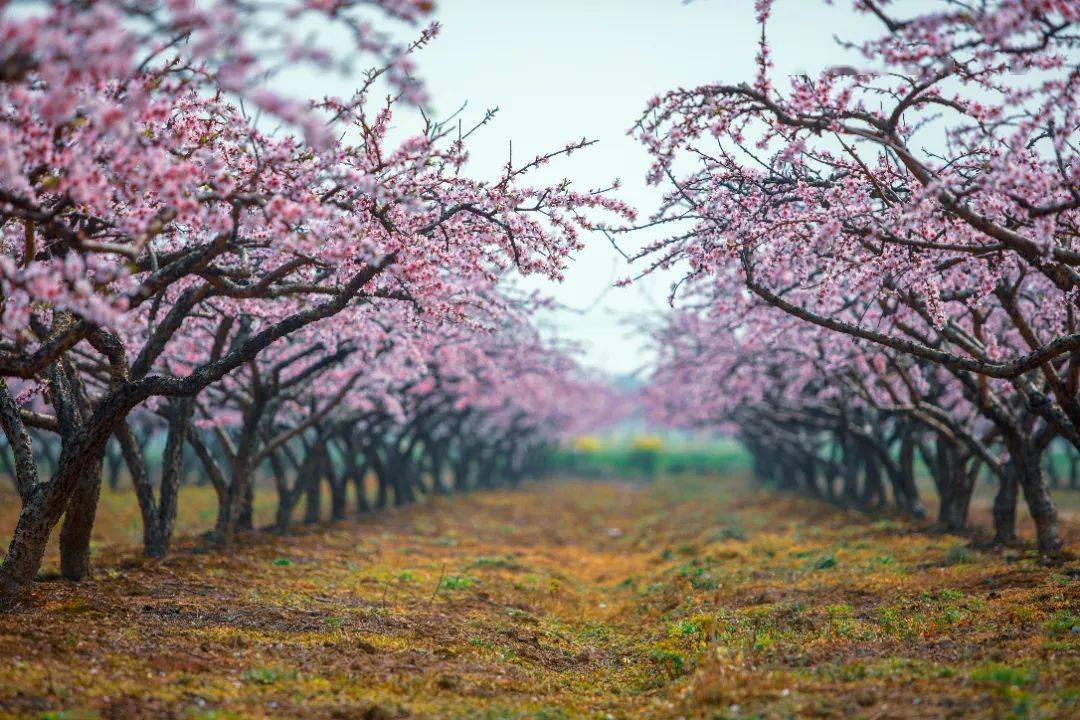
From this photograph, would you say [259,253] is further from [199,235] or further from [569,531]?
[569,531]

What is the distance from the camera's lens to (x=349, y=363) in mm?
20891

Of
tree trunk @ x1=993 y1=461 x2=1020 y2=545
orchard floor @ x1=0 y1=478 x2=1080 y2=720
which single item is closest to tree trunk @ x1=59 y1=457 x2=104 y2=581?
orchard floor @ x1=0 y1=478 x2=1080 y2=720

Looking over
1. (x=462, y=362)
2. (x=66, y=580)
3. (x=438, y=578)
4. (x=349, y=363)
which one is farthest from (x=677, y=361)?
(x=66, y=580)

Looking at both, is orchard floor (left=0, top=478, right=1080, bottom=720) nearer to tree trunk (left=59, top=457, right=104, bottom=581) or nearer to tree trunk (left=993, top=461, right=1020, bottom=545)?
tree trunk (left=59, top=457, right=104, bottom=581)

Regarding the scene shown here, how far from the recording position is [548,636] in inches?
473

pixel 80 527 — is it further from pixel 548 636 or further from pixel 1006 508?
pixel 1006 508

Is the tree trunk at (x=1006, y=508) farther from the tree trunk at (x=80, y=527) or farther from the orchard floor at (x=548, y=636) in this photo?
the tree trunk at (x=80, y=527)

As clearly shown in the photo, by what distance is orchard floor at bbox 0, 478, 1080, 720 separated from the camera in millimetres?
7594

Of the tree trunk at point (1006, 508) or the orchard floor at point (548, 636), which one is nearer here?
the orchard floor at point (548, 636)

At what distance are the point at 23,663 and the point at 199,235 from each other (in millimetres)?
5783

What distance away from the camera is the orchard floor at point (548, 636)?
759 centimetres

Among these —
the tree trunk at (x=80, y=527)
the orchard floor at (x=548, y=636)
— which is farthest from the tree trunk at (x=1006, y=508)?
the tree trunk at (x=80, y=527)

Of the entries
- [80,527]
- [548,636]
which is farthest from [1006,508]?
[80,527]

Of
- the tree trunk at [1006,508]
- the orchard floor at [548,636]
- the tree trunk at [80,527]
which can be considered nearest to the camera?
the orchard floor at [548,636]
